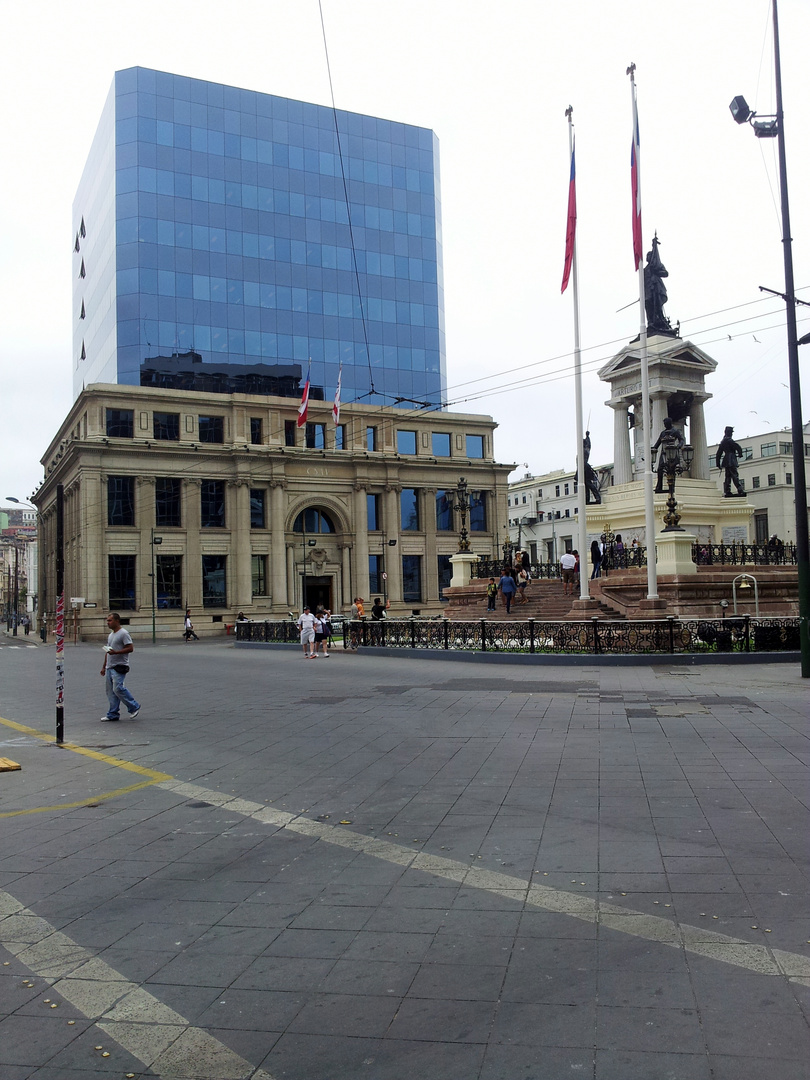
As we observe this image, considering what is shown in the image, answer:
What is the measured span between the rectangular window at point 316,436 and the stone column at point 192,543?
966 centimetres

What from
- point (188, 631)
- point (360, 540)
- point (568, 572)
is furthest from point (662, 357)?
point (360, 540)

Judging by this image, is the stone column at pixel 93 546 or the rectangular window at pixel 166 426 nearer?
the stone column at pixel 93 546

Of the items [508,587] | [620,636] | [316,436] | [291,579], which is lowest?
[620,636]

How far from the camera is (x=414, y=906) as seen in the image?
18.4ft

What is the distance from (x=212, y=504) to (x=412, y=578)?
17.1 metres

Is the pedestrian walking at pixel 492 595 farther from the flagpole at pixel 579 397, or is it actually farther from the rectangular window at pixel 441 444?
the rectangular window at pixel 441 444

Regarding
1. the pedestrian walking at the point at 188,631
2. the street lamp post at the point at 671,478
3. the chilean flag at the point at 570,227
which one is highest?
the chilean flag at the point at 570,227

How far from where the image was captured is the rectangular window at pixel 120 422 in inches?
2288

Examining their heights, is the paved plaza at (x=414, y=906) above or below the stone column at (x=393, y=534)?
below

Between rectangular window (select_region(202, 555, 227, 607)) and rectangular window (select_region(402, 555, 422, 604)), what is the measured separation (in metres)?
14.6

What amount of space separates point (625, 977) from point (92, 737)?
414 inches

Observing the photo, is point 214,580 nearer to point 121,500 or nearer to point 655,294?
point 121,500

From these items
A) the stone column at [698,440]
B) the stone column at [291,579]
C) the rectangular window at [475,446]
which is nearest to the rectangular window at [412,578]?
the stone column at [291,579]

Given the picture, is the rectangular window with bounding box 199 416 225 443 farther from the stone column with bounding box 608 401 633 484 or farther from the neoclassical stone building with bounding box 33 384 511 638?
the stone column with bounding box 608 401 633 484
